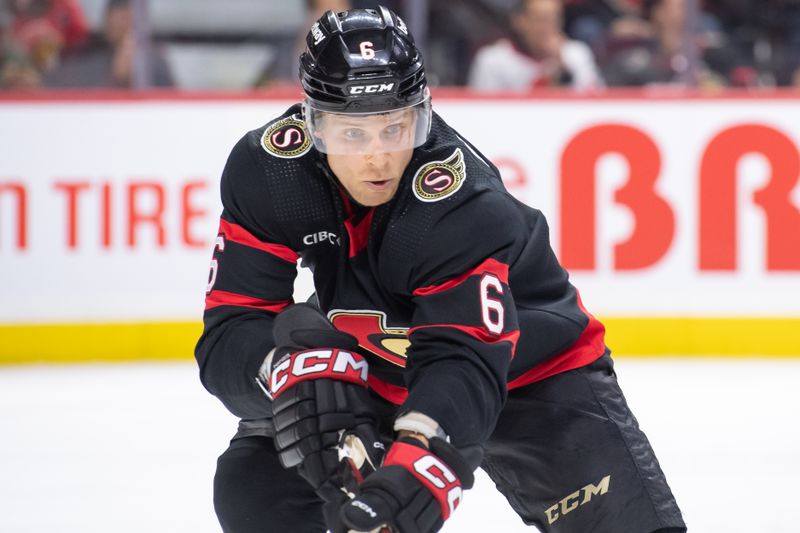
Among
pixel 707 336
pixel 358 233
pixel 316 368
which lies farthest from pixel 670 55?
pixel 316 368

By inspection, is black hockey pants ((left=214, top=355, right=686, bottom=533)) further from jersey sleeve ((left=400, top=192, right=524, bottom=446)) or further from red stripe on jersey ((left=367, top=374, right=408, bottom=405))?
jersey sleeve ((left=400, top=192, right=524, bottom=446))

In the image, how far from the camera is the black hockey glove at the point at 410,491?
5.95 ft

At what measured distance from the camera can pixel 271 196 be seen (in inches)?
86.8

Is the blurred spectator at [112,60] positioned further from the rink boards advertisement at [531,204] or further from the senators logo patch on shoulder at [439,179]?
the senators logo patch on shoulder at [439,179]

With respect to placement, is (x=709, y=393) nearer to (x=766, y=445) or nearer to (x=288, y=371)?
(x=766, y=445)

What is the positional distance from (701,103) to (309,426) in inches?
161

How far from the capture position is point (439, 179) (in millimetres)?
2115

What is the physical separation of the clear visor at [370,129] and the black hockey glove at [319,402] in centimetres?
30

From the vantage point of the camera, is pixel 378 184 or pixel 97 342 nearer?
pixel 378 184

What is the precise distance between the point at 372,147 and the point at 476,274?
274mm

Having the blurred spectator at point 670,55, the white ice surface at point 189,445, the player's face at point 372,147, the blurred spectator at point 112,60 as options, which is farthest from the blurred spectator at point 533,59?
the player's face at point 372,147

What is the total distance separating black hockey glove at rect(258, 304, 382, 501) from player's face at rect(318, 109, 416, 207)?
0.25 m

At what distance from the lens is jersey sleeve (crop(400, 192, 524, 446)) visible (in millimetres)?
1966

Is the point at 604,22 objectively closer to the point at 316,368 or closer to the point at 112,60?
the point at 112,60
